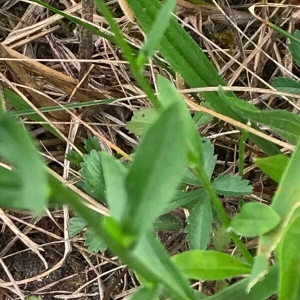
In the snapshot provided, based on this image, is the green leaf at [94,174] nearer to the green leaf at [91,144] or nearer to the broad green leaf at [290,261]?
the green leaf at [91,144]

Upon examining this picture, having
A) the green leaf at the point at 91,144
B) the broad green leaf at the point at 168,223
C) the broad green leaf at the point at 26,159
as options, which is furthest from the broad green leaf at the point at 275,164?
the broad green leaf at the point at 26,159

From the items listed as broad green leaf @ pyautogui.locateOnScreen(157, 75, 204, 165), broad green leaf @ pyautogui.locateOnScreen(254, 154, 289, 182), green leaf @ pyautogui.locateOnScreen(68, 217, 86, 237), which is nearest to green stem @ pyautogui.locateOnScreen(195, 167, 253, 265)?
broad green leaf @ pyautogui.locateOnScreen(157, 75, 204, 165)

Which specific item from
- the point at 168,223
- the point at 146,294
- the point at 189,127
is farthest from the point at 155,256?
the point at 168,223

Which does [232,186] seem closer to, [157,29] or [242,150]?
[242,150]

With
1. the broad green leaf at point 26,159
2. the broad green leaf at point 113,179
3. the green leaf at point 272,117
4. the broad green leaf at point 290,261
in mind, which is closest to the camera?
the broad green leaf at point 26,159

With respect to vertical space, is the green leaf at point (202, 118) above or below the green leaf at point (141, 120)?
below

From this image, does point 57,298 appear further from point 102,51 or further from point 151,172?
point 151,172

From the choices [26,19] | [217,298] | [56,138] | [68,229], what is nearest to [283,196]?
[217,298]
